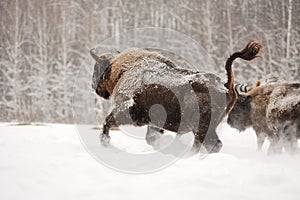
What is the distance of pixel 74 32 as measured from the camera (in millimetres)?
22781

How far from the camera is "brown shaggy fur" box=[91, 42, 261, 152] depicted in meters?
4.43

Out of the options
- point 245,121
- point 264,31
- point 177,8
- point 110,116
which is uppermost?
point 177,8

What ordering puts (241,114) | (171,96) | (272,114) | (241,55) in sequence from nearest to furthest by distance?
(171,96)
(241,55)
(272,114)
(241,114)

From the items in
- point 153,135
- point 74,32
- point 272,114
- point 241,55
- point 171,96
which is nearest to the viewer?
point 171,96

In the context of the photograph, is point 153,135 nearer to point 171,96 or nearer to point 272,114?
point 171,96

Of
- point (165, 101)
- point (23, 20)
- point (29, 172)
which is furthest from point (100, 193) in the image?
point (23, 20)

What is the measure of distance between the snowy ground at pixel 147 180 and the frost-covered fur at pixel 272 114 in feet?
5.52

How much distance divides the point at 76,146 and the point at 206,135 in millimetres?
1772

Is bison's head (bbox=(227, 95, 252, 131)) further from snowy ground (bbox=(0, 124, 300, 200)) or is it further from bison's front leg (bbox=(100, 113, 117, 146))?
bison's front leg (bbox=(100, 113, 117, 146))

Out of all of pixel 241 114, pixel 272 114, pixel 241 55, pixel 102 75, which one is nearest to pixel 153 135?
pixel 102 75

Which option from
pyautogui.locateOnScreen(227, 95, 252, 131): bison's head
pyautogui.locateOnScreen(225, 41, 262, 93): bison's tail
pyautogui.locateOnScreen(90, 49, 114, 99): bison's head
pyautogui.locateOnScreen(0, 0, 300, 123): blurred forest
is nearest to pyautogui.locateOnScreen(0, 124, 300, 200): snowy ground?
pyautogui.locateOnScreen(225, 41, 262, 93): bison's tail

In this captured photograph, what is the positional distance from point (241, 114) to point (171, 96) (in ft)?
9.62

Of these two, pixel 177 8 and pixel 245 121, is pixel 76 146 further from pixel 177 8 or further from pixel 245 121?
pixel 177 8

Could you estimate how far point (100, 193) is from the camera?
299 cm
